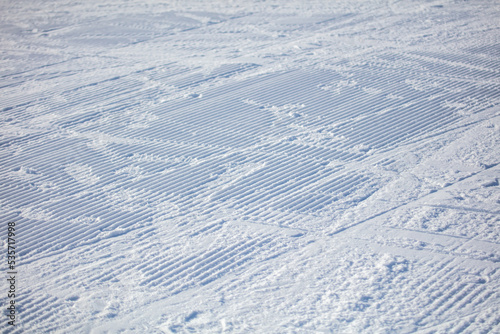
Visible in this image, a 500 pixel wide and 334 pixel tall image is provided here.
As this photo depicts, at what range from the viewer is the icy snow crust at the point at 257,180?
2.99 meters

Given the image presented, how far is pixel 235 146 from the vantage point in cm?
481

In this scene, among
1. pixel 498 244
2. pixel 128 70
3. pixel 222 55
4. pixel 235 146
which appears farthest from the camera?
pixel 222 55

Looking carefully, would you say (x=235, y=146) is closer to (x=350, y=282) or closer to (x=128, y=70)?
(x=350, y=282)

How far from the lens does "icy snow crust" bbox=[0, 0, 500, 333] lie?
299cm

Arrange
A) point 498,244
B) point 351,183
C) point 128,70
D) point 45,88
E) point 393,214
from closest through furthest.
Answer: point 498,244
point 393,214
point 351,183
point 45,88
point 128,70

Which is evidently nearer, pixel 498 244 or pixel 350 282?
pixel 350 282

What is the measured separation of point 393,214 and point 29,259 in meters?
2.88

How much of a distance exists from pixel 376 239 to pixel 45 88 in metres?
4.91

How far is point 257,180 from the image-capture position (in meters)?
4.25

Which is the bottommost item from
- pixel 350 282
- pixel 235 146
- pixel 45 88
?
pixel 350 282

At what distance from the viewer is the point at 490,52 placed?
6.70m

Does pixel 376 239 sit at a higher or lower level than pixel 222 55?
lower

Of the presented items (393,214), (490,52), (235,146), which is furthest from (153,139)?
(490,52)

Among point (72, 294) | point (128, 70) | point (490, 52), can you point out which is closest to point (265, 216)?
point (72, 294)
